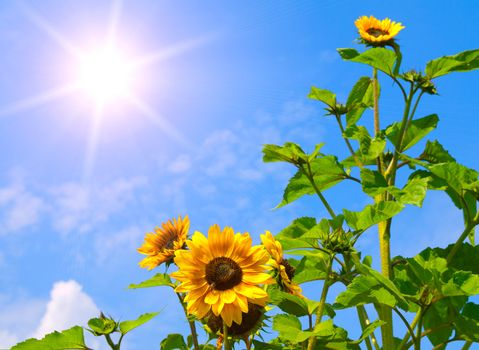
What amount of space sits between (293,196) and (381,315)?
76 cm

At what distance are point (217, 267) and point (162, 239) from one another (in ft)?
3.08

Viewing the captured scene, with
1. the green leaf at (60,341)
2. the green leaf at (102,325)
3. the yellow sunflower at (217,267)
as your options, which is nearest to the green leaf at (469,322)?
the yellow sunflower at (217,267)

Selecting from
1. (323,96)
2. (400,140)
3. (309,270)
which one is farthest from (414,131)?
(309,270)

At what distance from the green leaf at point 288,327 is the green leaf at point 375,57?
4.76 ft

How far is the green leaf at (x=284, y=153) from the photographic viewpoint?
2.94 m

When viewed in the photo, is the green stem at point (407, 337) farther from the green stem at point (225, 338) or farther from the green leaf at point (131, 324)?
the green leaf at point (131, 324)

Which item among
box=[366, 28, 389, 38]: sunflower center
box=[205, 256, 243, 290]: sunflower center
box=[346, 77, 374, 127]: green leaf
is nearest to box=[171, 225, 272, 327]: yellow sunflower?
box=[205, 256, 243, 290]: sunflower center

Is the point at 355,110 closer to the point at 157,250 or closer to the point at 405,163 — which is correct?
the point at 405,163

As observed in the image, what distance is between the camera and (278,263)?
8.59 feet

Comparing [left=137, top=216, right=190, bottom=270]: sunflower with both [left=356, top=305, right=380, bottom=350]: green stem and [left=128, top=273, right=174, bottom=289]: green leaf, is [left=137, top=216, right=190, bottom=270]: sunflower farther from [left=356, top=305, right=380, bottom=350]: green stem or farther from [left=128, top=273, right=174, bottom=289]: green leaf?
[left=356, top=305, right=380, bottom=350]: green stem

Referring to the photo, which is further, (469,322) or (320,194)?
(320,194)

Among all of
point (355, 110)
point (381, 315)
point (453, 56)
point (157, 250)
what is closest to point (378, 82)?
point (355, 110)

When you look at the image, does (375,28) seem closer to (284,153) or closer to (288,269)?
(284,153)

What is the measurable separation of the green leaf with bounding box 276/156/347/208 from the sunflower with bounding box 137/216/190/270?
554 mm
